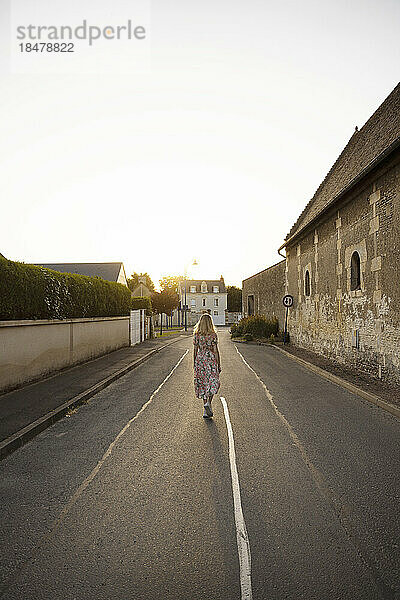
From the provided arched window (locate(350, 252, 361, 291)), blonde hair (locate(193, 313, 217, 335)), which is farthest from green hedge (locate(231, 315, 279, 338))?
blonde hair (locate(193, 313, 217, 335))

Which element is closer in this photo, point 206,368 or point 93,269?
point 206,368

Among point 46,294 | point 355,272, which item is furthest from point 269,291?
point 46,294

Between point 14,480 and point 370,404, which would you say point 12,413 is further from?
point 370,404

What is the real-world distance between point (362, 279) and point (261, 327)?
1879cm

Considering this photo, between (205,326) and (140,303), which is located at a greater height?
(140,303)

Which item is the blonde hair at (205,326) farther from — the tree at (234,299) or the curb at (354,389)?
the tree at (234,299)

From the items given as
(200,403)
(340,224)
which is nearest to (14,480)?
(200,403)

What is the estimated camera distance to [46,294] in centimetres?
1377

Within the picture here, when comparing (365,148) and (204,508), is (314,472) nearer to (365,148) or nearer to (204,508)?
(204,508)

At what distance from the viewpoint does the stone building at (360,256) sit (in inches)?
470

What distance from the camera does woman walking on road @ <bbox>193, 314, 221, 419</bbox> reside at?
9.14 meters

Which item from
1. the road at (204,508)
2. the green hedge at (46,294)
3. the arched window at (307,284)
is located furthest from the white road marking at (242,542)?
the arched window at (307,284)

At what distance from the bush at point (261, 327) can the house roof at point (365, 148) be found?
33.5 ft

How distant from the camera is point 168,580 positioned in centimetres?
344
